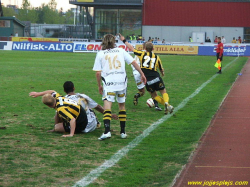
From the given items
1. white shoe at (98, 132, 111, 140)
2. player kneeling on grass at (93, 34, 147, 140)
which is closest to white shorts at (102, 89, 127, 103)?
player kneeling on grass at (93, 34, 147, 140)

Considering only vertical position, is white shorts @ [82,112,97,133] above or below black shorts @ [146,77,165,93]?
below

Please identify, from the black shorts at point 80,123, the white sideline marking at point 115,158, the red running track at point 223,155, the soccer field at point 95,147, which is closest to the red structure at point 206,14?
the soccer field at point 95,147

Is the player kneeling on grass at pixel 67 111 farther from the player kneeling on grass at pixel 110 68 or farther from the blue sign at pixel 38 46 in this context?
the blue sign at pixel 38 46

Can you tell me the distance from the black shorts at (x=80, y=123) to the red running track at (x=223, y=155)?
2105mm

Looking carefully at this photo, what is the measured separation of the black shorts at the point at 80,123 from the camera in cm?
872

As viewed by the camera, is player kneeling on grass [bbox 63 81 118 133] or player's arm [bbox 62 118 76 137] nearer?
player's arm [bbox 62 118 76 137]

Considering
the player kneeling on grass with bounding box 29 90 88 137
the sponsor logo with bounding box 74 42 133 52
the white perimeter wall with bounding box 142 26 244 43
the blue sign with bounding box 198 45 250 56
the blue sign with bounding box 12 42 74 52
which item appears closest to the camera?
the player kneeling on grass with bounding box 29 90 88 137

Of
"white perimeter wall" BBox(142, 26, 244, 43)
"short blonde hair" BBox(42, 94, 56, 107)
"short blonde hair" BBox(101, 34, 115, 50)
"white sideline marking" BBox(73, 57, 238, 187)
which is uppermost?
"white perimeter wall" BBox(142, 26, 244, 43)

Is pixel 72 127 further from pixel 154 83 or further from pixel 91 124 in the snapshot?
pixel 154 83

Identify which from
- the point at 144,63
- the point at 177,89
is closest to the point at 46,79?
the point at 177,89

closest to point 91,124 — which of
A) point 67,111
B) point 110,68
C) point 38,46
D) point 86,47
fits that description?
point 67,111

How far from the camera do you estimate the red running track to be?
5.87 m

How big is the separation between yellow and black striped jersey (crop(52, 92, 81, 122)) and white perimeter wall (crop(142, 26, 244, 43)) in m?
58.3

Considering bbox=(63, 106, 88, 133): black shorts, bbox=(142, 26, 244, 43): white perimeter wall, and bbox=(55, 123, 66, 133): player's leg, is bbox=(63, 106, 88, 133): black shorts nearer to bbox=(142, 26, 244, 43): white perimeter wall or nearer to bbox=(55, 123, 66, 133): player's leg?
bbox=(55, 123, 66, 133): player's leg
